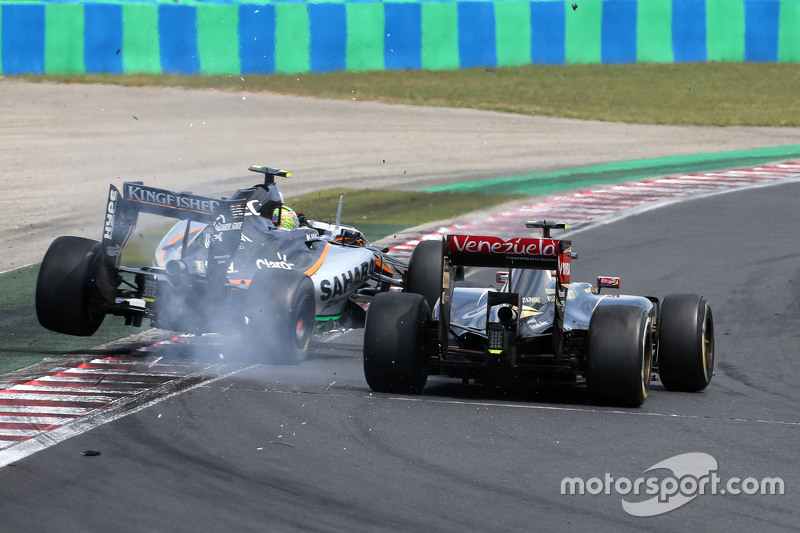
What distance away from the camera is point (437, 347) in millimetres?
9750

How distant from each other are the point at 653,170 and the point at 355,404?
1489cm

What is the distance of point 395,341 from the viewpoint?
31.3 feet

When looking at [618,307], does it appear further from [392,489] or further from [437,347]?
[392,489]

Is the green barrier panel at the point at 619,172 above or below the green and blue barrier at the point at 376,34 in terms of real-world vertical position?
below

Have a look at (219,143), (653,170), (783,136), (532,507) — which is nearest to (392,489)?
(532,507)

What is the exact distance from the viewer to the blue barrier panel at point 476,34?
30422 millimetres

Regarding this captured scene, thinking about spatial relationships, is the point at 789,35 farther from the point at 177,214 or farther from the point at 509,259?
the point at 509,259

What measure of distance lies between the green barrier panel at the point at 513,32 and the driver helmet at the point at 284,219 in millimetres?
19023

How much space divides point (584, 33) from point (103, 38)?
11325 millimetres

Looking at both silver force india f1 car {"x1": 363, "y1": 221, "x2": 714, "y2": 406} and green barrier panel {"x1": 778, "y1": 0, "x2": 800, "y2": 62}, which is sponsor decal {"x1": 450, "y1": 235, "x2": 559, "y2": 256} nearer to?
silver force india f1 car {"x1": 363, "y1": 221, "x2": 714, "y2": 406}

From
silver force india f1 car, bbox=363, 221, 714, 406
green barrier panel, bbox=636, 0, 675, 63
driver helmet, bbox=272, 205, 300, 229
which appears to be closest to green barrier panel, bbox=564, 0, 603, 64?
green barrier panel, bbox=636, 0, 675, 63

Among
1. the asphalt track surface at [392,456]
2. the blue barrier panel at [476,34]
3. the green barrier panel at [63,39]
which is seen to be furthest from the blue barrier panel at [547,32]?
the asphalt track surface at [392,456]

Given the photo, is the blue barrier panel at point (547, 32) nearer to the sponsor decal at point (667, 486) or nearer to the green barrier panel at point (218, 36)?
the green barrier panel at point (218, 36)

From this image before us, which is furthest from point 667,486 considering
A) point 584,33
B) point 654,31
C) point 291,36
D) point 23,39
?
point 654,31
